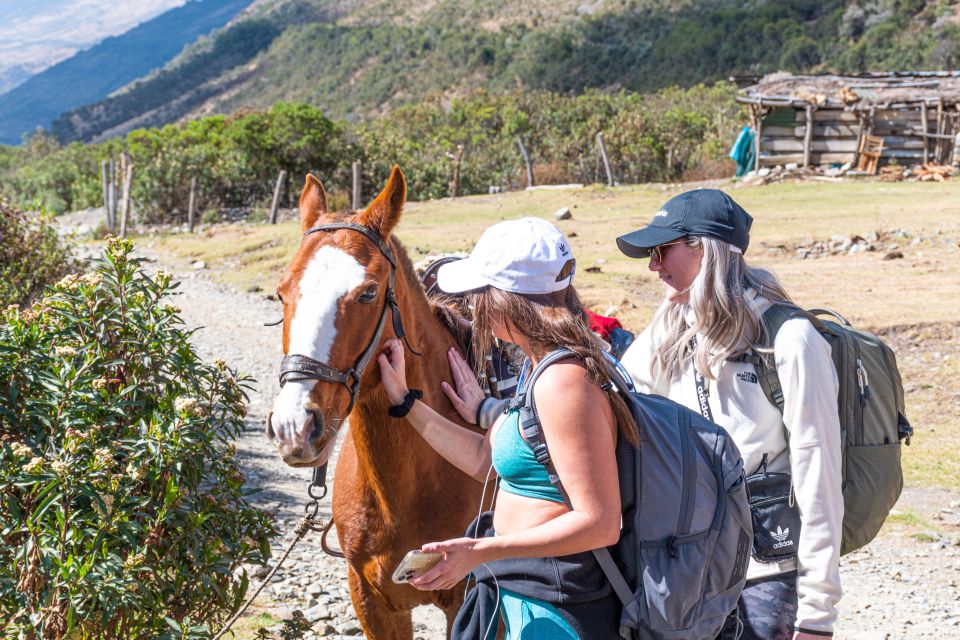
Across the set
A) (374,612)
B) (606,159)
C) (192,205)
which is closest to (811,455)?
(374,612)

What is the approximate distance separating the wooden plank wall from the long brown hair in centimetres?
2617

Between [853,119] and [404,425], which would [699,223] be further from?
[853,119]

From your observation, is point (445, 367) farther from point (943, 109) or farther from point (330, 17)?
point (330, 17)

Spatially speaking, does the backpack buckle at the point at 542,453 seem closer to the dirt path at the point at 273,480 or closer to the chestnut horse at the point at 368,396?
the chestnut horse at the point at 368,396

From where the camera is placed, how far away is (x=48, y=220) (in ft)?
26.2

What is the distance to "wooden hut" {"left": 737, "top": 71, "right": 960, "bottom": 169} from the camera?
2547cm

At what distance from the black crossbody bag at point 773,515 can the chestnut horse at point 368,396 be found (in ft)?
3.63

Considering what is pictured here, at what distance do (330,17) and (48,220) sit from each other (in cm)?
12584

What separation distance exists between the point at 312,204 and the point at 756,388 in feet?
5.11

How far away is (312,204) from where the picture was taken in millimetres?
3209

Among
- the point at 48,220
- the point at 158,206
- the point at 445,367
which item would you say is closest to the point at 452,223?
the point at 158,206

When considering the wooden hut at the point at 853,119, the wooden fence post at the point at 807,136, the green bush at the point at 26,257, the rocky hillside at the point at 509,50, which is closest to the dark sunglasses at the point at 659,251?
the green bush at the point at 26,257

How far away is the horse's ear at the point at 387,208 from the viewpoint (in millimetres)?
3010

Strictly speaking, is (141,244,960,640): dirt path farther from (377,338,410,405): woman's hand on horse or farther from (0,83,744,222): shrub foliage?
(0,83,744,222): shrub foliage
